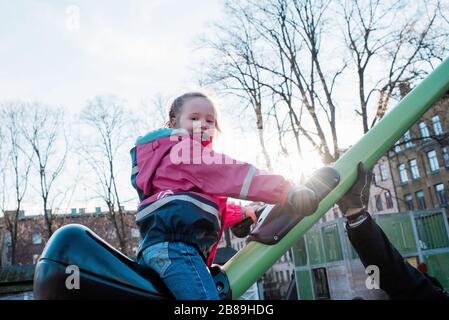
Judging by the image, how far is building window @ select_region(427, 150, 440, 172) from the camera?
3139cm

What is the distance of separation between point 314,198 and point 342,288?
10.4 m

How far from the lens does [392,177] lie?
115ft

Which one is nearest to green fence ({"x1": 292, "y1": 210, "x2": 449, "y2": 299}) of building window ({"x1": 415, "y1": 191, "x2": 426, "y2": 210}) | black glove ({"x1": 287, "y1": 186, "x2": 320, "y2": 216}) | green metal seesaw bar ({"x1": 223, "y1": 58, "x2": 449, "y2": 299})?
green metal seesaw bar ({"x1": 223, "y1": 58, "x2": 449, "y2": 299})

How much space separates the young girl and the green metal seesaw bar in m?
0.12

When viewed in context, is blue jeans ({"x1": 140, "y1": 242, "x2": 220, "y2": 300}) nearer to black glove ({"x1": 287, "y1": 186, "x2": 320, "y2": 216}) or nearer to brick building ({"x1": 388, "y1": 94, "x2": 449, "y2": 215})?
black glove ({"x1": 287, "y1": 186, "x2": 320, "y2": 216})

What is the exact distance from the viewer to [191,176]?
1.44 meters

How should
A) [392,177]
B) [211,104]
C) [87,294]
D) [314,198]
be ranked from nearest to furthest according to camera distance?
[87,294]
[314,198]
[211,104]
[392,177]

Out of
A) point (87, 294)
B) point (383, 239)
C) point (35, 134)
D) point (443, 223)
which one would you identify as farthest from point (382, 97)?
point (35, 134)

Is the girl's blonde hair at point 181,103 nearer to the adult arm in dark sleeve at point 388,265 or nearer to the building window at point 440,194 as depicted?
the adult arm in dark sleeve at point 388,265

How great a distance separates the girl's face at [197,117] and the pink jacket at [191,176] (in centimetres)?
13

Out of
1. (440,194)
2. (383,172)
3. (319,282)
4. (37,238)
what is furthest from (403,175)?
(37,238)

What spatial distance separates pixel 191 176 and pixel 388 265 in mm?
799

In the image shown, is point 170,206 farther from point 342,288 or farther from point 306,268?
point 306,268

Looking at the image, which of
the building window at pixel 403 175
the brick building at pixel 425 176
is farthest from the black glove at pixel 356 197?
the building window at pixel 403 175
